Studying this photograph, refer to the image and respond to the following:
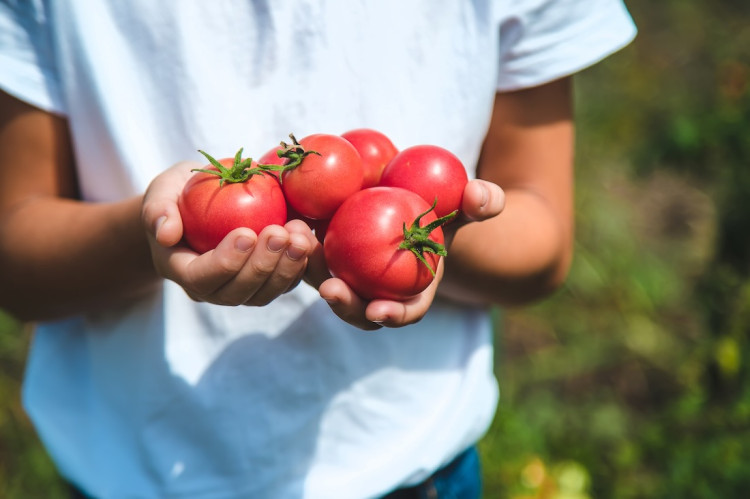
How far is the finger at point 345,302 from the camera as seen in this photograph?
0.79 metres

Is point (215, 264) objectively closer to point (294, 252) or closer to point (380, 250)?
point (294, 252)

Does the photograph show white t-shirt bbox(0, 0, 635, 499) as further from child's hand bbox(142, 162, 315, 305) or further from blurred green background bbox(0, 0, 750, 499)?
blurred green background bbox(0, 0, 750, 499)

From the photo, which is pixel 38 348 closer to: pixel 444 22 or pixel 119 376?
pixel 119 376

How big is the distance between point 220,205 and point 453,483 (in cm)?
65

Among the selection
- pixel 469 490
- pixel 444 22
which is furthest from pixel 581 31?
pixel 469 490

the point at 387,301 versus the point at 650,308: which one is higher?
the point at 387,301

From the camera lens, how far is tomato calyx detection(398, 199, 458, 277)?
82cm

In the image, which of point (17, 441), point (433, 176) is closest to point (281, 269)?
point (433, 176)

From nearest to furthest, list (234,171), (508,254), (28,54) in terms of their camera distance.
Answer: (234,171) → (28,54) → (508,254)

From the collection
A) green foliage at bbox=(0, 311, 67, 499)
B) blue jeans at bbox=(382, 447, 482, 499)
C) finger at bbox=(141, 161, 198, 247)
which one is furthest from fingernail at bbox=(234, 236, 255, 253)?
green foliage at bbox=(0, 311, 67, 499)

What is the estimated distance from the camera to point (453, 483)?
3.88ft

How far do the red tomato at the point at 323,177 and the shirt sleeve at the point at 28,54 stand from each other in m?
0.38

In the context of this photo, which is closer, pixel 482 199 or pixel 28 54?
pixel 482 199

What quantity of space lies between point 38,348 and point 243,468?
41 centimetres
